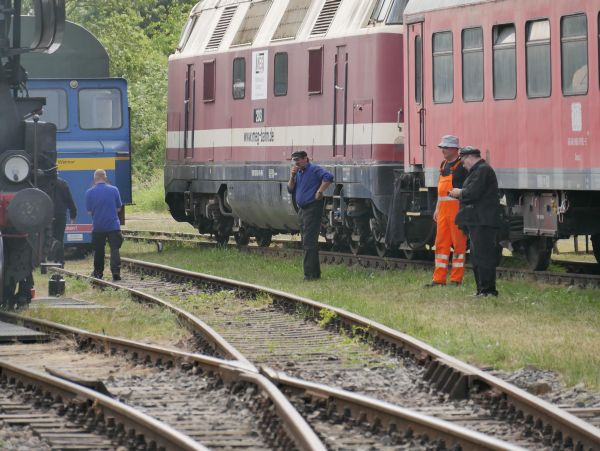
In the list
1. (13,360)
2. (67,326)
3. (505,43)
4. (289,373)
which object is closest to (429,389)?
(289,373)

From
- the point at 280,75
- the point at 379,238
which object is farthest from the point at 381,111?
the point at 280,75

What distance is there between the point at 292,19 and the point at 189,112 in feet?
12.9

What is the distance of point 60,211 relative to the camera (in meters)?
20.0

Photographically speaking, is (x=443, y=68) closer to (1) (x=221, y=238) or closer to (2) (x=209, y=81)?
(2) (x=209, y=81)

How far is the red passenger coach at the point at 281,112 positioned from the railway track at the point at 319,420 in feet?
30.4

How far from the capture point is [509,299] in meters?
15.0

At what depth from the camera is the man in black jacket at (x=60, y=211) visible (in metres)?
19.7

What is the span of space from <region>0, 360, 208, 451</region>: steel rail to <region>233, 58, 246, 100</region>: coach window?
1308 cm

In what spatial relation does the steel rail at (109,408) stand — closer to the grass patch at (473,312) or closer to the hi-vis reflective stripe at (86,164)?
the grass patch at (473,312)

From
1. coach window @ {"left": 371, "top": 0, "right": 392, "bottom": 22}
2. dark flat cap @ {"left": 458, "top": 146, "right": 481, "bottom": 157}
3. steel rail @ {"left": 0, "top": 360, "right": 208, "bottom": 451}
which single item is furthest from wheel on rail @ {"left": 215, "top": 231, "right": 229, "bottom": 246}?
steel rail @ {"left": 0, "top": 360, "right": 208, "bottom": 451}

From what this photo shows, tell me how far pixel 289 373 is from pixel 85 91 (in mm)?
14068

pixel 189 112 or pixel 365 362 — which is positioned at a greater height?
pixel 189 112

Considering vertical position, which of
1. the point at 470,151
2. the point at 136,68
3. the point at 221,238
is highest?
the point at 136,68

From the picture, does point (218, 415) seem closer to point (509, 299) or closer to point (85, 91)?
point (509, 299)
